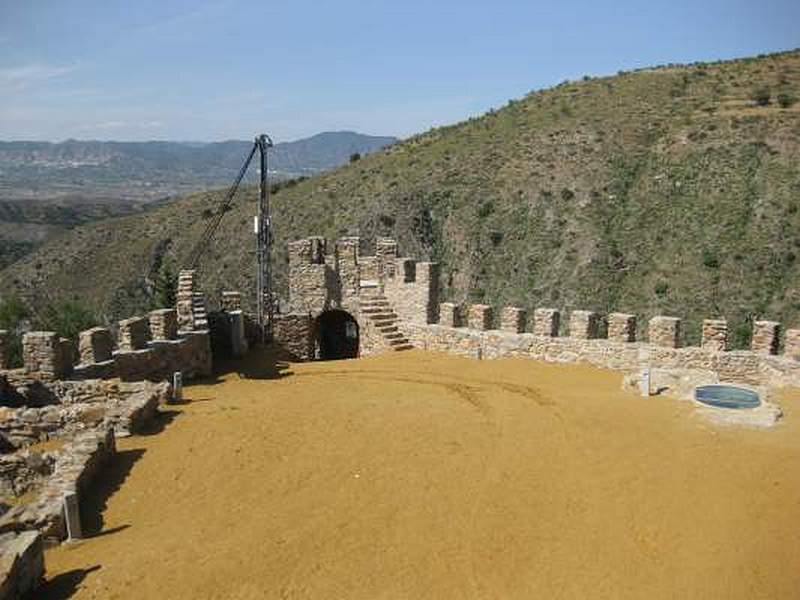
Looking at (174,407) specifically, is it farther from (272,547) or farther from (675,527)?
(675,527)

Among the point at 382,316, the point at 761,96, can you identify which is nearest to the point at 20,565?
the point at 382,316

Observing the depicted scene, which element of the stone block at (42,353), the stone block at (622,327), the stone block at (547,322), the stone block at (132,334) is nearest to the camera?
the stone block at (42,353)

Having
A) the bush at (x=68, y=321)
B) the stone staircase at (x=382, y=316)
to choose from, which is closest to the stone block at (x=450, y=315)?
the stone staircase at (x=382, y=316)

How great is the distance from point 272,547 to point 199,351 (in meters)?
10.6

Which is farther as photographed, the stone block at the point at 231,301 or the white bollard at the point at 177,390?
the stone block at the point at 231,301

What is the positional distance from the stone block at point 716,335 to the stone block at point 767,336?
675 millimetres

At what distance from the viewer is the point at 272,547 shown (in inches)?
344

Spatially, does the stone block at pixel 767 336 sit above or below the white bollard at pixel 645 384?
above

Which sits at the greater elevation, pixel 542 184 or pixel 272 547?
pixel 542 184

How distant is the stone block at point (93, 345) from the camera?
1585cm

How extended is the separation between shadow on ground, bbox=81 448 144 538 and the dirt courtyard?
4cm

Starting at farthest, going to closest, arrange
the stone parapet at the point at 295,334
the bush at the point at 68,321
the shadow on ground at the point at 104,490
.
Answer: the bush at the point at 68,321
the stone parapet at the point at 295,334
the shadow on ground at the point at 104,490

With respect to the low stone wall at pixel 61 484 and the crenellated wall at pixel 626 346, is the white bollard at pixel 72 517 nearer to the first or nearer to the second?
the low stone wall at pixel 61 484

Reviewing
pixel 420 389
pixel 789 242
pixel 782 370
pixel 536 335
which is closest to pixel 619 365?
pixel 536 335
